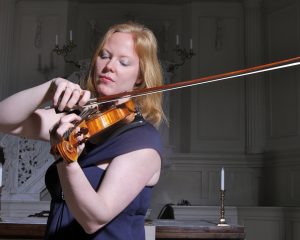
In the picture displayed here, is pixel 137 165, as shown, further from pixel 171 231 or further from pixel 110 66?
pixel 171 231

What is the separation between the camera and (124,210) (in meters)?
1.21

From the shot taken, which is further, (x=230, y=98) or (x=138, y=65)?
(x=230, y=98)

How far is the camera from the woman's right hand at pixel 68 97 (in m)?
1.10

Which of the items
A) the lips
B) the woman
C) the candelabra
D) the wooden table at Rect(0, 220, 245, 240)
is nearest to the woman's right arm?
the woman

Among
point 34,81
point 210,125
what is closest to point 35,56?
point 34,81

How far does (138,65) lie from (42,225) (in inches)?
63.6

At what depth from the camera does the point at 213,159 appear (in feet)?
22.3

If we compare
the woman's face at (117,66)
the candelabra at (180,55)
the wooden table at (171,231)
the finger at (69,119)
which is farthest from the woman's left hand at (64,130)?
the candelabra at (180,55)

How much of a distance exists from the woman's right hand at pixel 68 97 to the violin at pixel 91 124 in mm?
38

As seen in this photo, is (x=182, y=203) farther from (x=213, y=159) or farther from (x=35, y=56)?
(x=35, y=56)

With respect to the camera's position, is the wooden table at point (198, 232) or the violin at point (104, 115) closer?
the violin at point (104, 115)

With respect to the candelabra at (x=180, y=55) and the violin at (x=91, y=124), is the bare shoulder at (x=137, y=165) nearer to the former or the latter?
the violin at (x=91, y=124)

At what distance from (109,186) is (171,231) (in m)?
1.73

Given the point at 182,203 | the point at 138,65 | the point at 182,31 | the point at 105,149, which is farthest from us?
the point at 182,31
